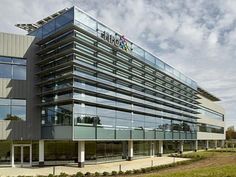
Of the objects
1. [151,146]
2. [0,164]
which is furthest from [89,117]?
[151,146]

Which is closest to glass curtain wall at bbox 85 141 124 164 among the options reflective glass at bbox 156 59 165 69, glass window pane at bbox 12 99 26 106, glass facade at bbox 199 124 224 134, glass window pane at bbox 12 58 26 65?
glass window pane at bbox 12 99 26 106

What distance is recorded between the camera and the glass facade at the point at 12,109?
33500 mm

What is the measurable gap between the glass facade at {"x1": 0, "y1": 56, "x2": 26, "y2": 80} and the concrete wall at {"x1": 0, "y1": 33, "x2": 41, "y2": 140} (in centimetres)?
40

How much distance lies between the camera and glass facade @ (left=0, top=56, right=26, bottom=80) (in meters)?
33.9

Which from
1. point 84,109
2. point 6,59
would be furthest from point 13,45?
point 84,109

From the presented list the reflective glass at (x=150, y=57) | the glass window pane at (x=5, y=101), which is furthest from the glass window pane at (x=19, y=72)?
the reflective glass at (x=150, y=57)

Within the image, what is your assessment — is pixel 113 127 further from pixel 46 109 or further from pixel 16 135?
pixel 16 135

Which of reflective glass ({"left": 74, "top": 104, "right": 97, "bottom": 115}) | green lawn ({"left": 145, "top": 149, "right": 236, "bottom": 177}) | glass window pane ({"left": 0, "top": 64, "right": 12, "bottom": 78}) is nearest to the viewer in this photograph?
green lawn ({"left": 145, "top": 149, "right": 236, "bottom": 177})

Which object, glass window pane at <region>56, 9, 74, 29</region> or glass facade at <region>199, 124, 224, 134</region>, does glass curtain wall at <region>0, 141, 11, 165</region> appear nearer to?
glass window pane at <region>56, 9, 74, 29</region>

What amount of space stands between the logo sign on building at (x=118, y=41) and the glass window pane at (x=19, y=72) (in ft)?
29.6

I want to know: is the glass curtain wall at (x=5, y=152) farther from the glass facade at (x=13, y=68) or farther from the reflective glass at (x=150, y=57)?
the reflective glass at (x=150, y=57)

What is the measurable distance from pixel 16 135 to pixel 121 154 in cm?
1606

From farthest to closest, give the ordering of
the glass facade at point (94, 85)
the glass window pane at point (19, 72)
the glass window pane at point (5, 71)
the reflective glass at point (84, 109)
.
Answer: the glass window pane at point (19, 72) → the glass window pane at point (5, 71) → the glass facade at point (94, 85) → the reflective glass at point (84, 109)

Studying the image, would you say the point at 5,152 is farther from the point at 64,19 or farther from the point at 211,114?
the point at 211,114
